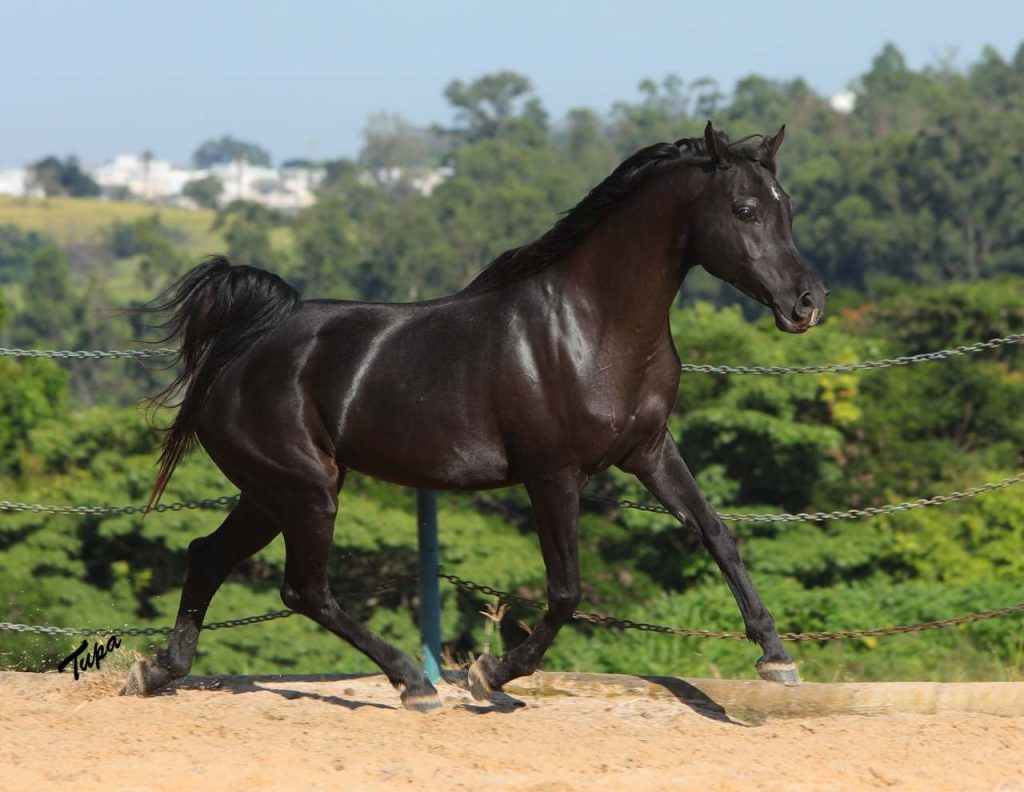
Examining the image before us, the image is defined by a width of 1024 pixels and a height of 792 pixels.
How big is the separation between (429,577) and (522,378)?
139 cm

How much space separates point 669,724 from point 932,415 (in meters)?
29.0

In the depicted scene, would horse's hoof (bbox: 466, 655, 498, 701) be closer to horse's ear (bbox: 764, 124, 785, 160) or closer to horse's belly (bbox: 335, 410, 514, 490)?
horse's belly (bbox: 335, 410, 514, 490)

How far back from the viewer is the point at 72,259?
409ft

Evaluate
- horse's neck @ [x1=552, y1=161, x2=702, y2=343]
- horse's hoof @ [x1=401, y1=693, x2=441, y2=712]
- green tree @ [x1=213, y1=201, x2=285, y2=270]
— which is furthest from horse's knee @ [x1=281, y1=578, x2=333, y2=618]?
green tree @ [x1=213, y1=201, x2=285, y2=270]

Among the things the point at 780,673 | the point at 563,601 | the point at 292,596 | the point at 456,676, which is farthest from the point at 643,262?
the point at 456,676

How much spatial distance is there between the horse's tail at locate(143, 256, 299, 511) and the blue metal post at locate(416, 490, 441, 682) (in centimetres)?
97

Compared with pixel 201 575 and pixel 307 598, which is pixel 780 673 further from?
pixel 201 575

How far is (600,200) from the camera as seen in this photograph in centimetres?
554

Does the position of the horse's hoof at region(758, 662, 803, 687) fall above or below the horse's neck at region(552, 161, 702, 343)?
below

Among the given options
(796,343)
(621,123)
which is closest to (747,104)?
(621,123)

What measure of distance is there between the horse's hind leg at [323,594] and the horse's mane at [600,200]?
105cm

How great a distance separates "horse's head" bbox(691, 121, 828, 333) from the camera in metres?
5.19
